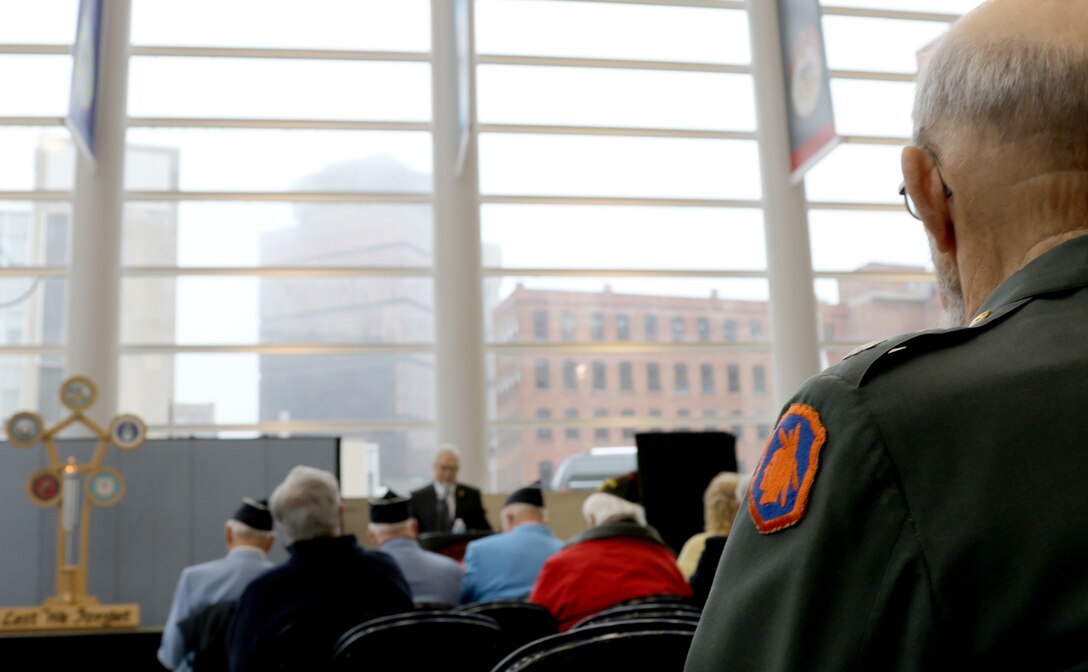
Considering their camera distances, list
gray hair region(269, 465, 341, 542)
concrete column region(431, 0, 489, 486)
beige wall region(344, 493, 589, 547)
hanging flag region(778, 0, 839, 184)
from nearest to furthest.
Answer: gray hair region(269, 465, 341, 542) < beige wall region(344, 493, 589, 547) < hanging flag region(778, 0, 839, 184) < concrete column region(431, 0, 489, 486)

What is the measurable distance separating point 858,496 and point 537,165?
11.1 m

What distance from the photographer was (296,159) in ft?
36.7

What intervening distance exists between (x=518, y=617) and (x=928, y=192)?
260cm

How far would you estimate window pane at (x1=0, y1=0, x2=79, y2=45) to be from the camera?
10.9 meters

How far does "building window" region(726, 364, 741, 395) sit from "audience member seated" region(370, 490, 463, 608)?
7.61 metres

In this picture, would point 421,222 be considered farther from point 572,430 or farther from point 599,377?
point 572,430

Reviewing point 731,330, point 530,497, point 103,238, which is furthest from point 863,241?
point 530,497

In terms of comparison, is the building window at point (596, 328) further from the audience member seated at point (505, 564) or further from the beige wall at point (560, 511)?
the audience member seated at point (505, 564)

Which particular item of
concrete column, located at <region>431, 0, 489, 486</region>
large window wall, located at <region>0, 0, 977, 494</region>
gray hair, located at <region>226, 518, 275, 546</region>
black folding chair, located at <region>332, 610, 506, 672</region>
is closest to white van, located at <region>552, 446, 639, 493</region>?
large window wall, located at <region>0, 0, 977, 494</region>

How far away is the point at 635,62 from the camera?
11828 millimetres

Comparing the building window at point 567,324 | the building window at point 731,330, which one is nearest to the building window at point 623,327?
the building window at point 567,324

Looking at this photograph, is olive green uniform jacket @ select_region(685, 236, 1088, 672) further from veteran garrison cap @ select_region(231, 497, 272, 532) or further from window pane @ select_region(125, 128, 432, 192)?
window pane @ select_region(125, 128, 432, 192)

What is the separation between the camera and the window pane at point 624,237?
11.4 meters

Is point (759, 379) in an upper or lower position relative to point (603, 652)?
upper
